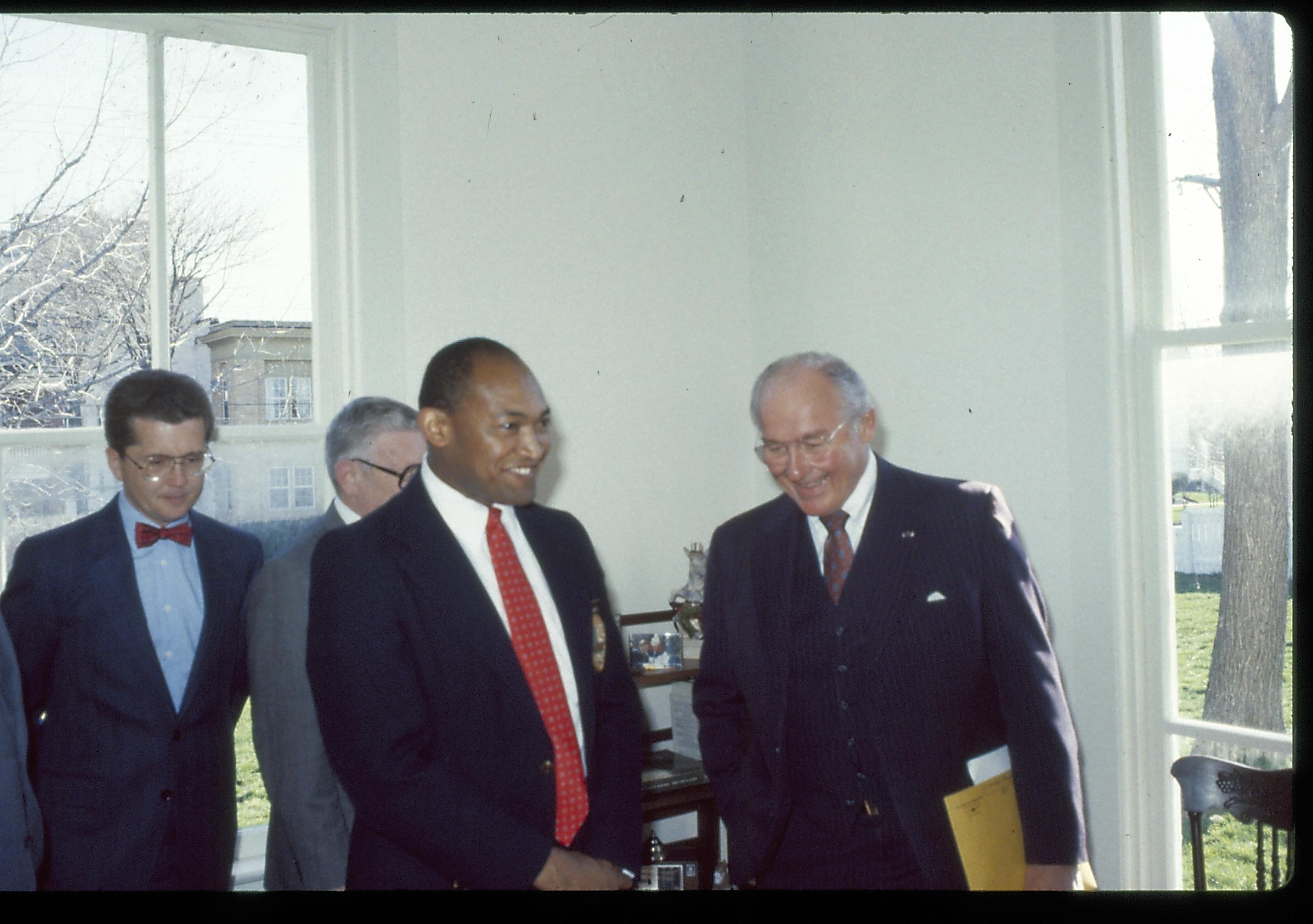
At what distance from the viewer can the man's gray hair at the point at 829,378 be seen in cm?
170

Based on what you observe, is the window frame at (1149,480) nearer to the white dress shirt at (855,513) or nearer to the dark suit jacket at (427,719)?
the white dress shirt at (855,513)

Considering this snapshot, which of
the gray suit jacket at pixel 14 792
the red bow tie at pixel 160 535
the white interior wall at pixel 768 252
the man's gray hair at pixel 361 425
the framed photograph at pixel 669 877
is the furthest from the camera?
the framed photograph at pixel 669 877

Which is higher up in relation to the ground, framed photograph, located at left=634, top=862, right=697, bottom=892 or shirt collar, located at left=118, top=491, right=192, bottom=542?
shirt collar, located at left=118, top=491, right=192, bottom=542

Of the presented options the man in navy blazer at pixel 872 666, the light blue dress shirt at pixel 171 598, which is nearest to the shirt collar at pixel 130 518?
the light blue dress shirt at pixel 171 598

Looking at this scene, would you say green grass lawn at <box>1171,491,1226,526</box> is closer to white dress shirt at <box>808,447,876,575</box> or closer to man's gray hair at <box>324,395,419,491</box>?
white dress shirt at <box>808,447,876,575</box>

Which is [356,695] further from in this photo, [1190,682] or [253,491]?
[1190,682]

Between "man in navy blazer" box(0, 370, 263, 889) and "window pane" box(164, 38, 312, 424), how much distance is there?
189 millimetres

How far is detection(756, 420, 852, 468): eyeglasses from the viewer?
1.69 meters

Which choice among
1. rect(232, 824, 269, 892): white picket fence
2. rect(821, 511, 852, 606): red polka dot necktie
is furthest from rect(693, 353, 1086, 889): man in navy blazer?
rect(232, 824, 269, 892): white picket fence

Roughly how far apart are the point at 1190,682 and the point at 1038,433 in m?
0.60

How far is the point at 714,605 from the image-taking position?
182 cm

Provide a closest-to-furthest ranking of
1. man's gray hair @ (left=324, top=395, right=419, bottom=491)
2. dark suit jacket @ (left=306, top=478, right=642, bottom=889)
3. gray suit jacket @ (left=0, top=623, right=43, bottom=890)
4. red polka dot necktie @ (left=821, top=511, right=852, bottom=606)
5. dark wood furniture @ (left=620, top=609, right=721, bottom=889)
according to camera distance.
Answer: dark suit jacket @ (left=306, top=478, right=642, bottom=889) < gray suit jacket @ (left=0, top=623, right=43, bottom=890) < red polka dot necktie @ (left=821, top=511, right=852, bottom=606) < man's gray hair @ (left=324, top=395, right=419, bottom=491) < dark wood furniture @ (left=620, top=609, right=721, bottom=889)

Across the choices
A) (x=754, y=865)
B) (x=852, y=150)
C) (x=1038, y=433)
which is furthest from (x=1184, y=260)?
(x=754, y=865)

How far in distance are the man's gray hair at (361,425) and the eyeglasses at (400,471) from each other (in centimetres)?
4
